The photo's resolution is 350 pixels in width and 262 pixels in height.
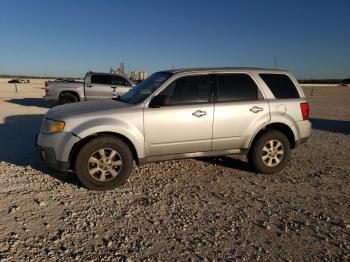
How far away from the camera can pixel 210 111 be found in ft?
19.0

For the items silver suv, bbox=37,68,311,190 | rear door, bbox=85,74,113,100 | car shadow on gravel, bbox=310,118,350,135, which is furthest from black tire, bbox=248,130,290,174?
rear door, bbox=85,74,113,100

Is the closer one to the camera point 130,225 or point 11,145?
point 130,225

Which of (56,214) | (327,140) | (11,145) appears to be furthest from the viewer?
(327,140)

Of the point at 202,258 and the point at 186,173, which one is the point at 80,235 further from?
the point at 186,173

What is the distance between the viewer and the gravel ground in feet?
11.9

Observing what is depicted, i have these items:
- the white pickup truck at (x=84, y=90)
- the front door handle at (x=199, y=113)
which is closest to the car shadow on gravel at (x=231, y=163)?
the front door handle at (x=199, y=113)

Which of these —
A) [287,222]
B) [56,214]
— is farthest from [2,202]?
[287,222]

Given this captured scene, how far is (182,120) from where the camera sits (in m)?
5.64

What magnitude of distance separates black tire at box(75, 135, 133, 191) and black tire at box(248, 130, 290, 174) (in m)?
2.21

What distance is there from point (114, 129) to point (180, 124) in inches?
40.8

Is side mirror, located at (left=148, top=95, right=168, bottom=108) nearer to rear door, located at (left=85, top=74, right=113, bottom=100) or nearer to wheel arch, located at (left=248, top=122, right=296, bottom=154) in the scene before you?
wheel arch, located at (left=248, top=122, right=296, bottom=154)

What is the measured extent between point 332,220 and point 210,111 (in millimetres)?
2396

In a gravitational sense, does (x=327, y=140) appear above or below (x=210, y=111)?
below

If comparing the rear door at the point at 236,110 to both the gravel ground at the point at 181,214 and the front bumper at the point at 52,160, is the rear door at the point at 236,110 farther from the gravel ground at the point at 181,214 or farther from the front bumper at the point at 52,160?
the front bumper at the point at 52,160
